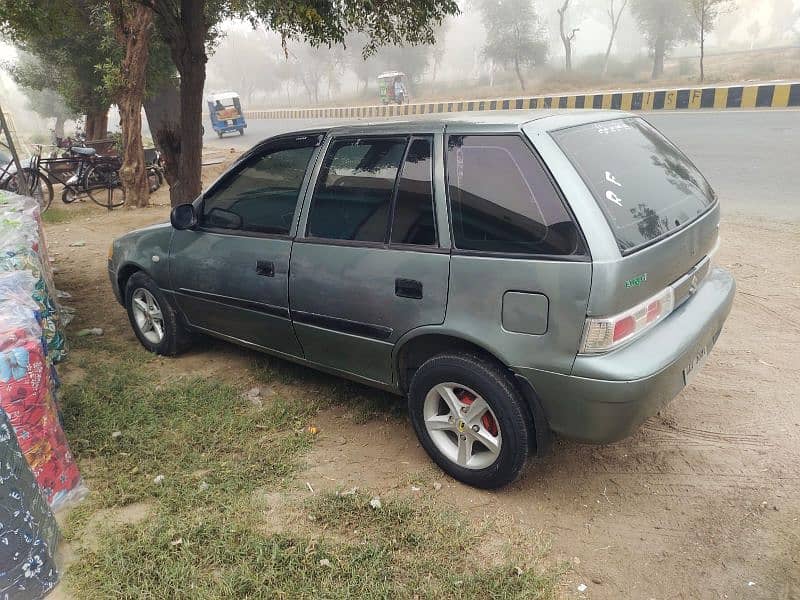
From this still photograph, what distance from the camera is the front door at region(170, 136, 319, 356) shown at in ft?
11.1

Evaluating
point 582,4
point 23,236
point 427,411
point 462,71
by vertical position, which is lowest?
point 427,411

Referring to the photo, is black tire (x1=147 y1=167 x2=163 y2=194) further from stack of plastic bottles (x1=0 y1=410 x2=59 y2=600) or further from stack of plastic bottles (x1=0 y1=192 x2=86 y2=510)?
stack of plastic bottles (x1=0 y1=410 x2=59 y2=600)

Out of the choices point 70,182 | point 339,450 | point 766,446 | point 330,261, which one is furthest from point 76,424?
point 70,182

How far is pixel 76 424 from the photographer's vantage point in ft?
11.6

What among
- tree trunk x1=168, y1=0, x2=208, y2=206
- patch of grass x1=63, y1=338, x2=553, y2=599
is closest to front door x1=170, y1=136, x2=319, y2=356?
patch of grass x1=63, y1=338, x2=553, y2=599

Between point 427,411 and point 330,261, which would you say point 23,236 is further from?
point 427,411

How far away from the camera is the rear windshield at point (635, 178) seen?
8.10 feet

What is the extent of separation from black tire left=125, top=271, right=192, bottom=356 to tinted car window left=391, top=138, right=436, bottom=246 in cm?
222

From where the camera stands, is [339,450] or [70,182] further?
[70,182]

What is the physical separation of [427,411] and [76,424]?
222cm

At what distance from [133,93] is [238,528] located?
1013 cm

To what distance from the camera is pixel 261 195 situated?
359cm

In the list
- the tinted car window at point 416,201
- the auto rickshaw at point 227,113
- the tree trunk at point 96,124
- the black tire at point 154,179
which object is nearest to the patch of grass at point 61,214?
the black tire at point 154,179

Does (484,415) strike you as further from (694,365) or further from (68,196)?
(68,196)
